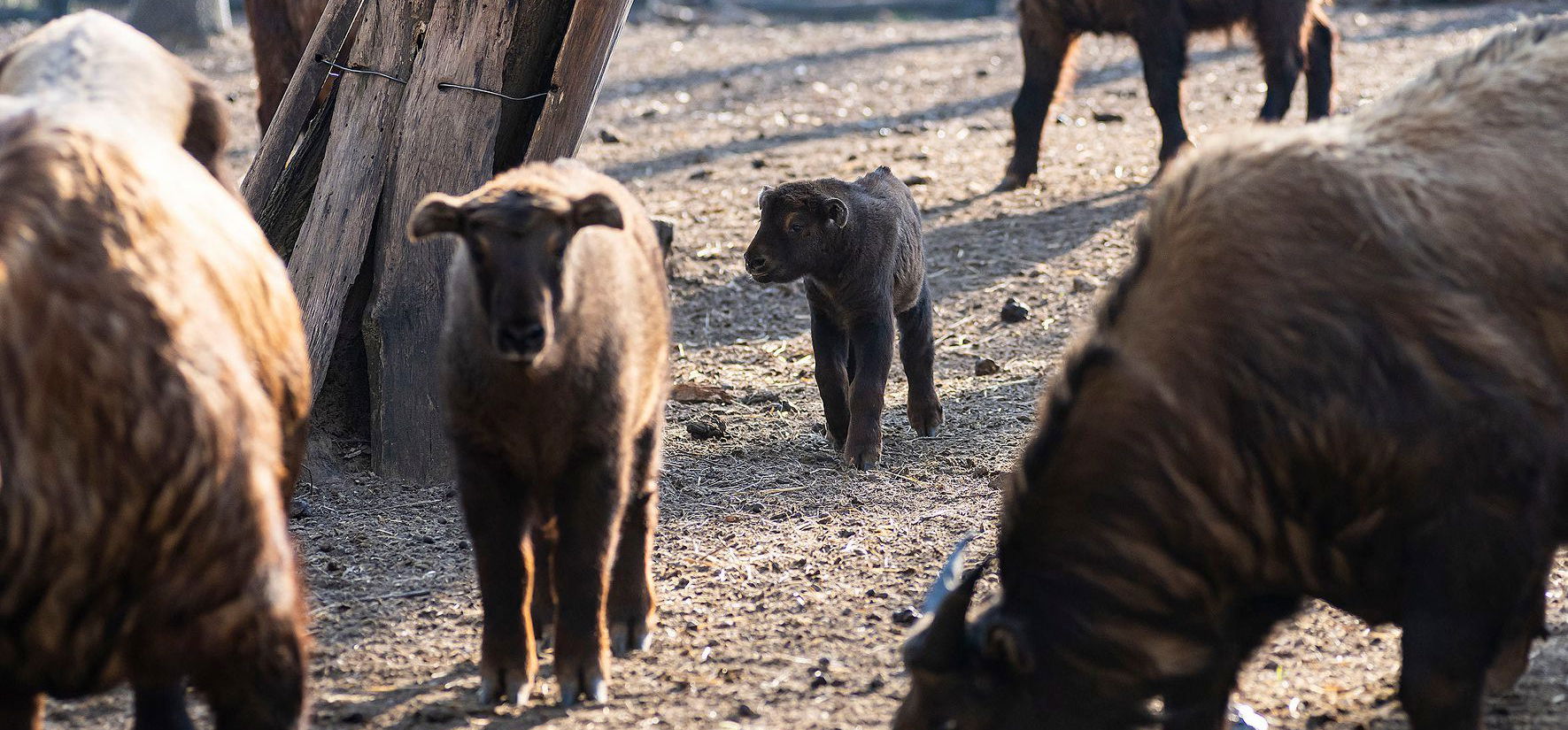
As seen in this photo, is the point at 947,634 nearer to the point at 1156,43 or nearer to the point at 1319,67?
the point at 1156,43

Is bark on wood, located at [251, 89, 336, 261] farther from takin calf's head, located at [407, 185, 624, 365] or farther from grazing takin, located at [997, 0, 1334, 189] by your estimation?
grazing takin, located at [997, 0, 1334, 189]

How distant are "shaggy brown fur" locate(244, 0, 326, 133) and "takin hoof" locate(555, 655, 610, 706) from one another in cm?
450

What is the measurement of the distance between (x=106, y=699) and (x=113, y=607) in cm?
142

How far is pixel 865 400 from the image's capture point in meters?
5.95

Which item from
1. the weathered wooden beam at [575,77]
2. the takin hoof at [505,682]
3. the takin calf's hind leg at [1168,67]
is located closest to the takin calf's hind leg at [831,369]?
the weathered wooden beam at [575,77]

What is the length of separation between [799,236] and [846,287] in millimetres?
271

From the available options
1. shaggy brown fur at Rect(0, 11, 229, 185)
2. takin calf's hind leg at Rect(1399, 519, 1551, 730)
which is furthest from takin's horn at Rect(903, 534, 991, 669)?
shaggy brown fur at Rect(0, 11, 229, 185)

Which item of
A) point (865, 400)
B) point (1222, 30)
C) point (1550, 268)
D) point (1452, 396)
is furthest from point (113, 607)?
point (1222, 30)

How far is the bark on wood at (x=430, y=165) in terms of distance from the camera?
5.52 meters

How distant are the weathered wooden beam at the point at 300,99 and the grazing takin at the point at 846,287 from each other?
1.69 metres

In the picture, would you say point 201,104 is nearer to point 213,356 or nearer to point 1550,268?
point 213,356

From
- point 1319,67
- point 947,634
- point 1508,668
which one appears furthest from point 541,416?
point 1319,67

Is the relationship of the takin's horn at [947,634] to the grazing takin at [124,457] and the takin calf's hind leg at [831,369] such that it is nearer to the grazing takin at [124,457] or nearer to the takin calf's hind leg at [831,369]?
the grazing takin at [124,457]

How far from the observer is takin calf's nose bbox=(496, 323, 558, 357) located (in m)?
3.57
